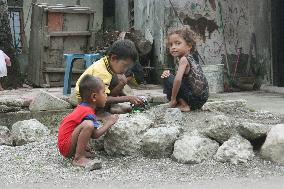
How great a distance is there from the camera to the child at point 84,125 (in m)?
4.36

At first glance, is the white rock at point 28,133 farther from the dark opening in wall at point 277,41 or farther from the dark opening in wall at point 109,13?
the dark opening in wall at point 109,13

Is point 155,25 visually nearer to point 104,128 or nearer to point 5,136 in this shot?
point 5,136

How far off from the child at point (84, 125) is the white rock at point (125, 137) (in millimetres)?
114

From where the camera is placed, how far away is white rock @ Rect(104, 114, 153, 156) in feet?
15.3

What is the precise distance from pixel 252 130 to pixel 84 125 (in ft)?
4.94

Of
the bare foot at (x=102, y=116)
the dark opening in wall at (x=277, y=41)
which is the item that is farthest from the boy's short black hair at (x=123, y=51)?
the dark opening in wall at (x=277, y=41)

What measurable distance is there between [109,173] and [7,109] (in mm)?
3342

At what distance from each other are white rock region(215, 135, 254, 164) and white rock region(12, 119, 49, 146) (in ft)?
7.28

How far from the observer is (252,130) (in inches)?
183

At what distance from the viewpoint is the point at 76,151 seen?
440cm

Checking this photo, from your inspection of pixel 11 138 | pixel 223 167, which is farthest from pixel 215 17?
pixel 223 167

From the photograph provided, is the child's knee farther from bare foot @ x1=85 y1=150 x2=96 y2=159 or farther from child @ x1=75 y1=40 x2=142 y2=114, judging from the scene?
child @ x1=75 y1=40 x2=142 y2=114

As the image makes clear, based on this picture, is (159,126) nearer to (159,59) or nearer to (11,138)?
(11,138)

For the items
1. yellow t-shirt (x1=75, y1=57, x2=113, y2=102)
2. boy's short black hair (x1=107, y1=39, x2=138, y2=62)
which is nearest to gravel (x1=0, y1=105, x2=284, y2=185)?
yellow t-shirt (x1=75, y1=57, x2=113, y2=102)
